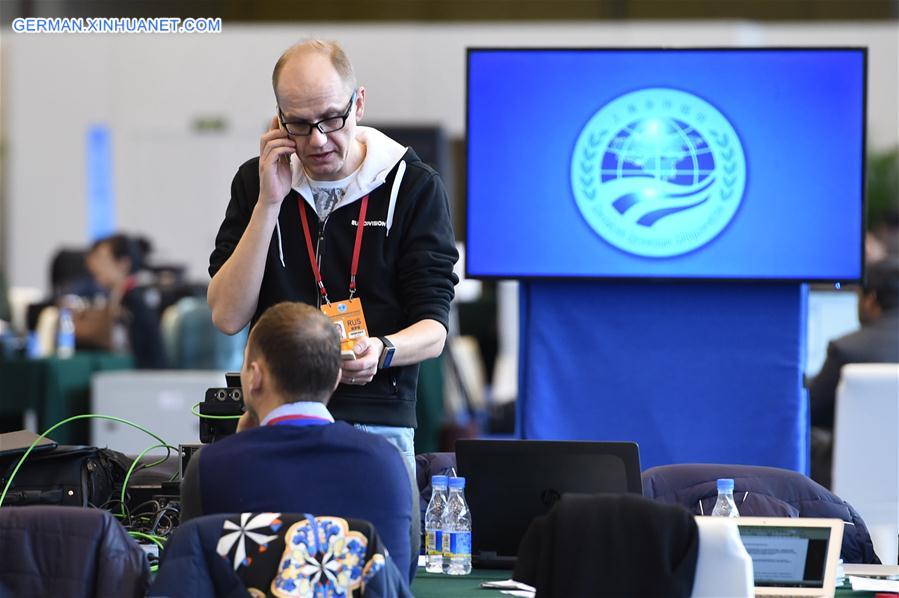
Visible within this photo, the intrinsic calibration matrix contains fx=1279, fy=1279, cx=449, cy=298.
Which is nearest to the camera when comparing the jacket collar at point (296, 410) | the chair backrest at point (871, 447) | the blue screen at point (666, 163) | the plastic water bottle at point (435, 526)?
the jacket collar at point (296, 410)

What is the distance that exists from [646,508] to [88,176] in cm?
1157

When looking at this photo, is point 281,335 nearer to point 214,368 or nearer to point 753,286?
point 753,286

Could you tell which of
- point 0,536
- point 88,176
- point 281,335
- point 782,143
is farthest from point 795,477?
point 88,176

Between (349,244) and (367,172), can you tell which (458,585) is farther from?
(367,172)

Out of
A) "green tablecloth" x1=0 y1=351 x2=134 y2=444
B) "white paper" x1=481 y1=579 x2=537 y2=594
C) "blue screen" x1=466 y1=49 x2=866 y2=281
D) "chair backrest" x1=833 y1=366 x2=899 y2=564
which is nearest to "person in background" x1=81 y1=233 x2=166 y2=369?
"green tablecloth" x1=0 y1=351 x2=134 y2=444

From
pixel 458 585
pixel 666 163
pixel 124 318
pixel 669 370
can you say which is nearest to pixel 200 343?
pixel 124 318

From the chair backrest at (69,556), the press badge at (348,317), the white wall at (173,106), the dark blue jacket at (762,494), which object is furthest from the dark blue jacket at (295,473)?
the white wall at (173,106)

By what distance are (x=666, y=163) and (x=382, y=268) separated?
1.28 metres

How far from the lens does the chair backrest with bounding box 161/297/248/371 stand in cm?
760

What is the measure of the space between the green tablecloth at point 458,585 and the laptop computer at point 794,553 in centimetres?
14

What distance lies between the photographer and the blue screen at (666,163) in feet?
11.6

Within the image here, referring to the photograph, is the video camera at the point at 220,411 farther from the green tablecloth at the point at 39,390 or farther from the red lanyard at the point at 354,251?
the green tablecloth at the point at 39,390

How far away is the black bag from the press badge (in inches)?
22.1

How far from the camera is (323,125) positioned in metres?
2.41
